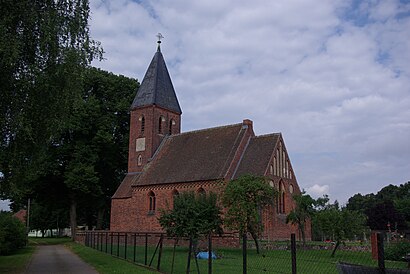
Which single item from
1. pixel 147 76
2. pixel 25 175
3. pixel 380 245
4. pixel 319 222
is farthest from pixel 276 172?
pixel 380 245

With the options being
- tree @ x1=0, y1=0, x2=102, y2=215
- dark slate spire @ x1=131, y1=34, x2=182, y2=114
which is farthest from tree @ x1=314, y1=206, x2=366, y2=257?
dark slate spire @ x1=131, y1=34, x2=182, y2=114

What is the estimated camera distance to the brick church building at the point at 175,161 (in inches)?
1428

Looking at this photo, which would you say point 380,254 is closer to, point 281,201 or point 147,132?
point 281,201

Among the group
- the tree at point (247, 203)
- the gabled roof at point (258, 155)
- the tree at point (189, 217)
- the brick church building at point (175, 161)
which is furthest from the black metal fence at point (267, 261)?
the brick church building at point (175, 161)

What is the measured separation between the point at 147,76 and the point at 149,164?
998cm

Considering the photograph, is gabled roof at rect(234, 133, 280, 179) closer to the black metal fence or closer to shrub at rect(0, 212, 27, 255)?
the black metal fence

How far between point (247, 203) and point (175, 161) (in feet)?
48.3

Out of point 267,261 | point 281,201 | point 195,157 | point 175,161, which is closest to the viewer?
point 267,261

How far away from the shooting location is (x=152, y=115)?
146 feet

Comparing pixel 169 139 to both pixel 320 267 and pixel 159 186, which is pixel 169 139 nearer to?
pixel 159 186

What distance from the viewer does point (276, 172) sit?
36.7 metres

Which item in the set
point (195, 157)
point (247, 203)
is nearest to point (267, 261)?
point (247, 203)

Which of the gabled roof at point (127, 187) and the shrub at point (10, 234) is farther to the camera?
the gabled roof at point (127, 187)

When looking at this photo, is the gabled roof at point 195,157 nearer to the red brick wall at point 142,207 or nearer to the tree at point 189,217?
the red brick wall at point 142,207
